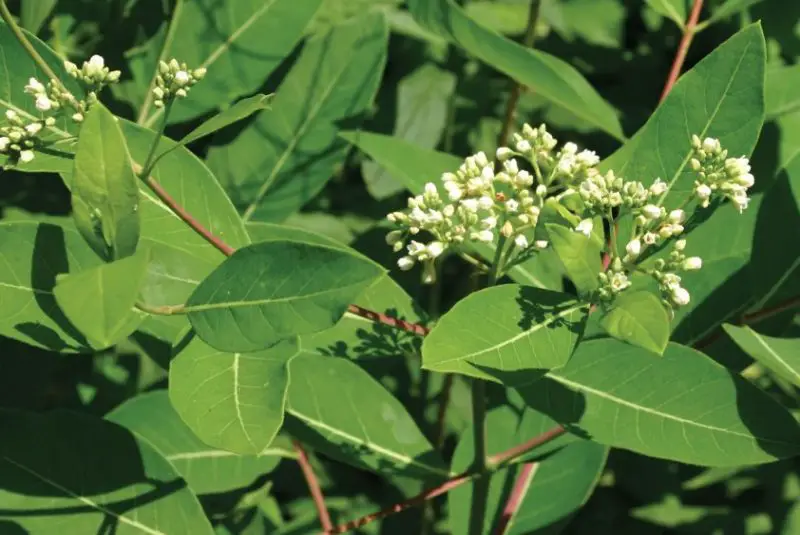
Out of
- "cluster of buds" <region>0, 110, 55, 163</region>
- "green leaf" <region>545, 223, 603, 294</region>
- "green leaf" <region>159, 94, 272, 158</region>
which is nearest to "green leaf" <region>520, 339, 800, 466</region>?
"green leaf" <region>545, 223, 603, 294</region>

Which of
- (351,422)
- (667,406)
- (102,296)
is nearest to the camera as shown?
(102,296)

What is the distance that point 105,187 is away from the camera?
5.10 ft

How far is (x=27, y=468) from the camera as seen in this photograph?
7.06 ft

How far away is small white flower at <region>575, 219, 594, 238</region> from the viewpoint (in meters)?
1.70

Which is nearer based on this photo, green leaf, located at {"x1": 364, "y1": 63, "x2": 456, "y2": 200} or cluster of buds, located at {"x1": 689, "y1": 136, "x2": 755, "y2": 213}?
cluster of buds, located at {"x1": 689, "y1": 136, "x2": 755, "y2": 213}

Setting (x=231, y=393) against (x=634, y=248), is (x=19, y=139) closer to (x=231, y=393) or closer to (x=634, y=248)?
(x=231, y=393)

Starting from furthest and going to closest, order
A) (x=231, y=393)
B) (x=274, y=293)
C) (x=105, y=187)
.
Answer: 1. (x=231, y=393)
2. (x=274, y=293)
3. (x=105, y=187)

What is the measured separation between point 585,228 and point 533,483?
1119 millimetres

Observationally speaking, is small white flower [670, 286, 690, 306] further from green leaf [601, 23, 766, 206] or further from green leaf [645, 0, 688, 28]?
green leaf [645, 0, 688, 28]

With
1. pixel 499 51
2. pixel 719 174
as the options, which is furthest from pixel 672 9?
pixel 719 174

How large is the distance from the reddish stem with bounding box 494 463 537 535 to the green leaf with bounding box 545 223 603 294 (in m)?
1.00

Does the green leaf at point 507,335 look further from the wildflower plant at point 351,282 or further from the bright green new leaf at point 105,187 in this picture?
the bright green new leaf at point 105,187

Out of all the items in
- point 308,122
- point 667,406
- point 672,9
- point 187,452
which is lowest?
point 187,452

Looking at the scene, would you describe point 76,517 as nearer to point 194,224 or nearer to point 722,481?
point 194,224
